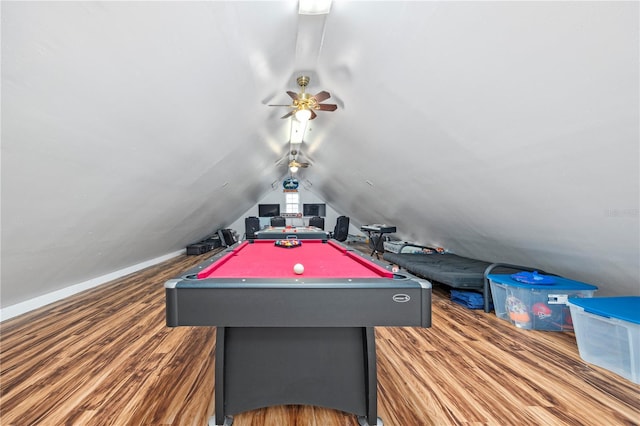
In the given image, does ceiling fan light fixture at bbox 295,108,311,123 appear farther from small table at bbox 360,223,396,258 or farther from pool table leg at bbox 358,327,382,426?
small table at bbox 360,223,396,258

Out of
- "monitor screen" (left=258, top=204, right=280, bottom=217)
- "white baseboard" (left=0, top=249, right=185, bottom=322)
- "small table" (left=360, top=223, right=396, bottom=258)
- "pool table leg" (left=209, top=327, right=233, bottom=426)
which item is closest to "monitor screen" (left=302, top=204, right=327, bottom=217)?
"monitor screen" (left=258, top=204, right=280, bottom=217)

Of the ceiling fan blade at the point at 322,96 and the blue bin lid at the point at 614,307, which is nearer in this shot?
the blue bin lid at the point at 614,307

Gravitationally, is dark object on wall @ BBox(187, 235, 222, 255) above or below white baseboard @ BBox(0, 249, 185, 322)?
above

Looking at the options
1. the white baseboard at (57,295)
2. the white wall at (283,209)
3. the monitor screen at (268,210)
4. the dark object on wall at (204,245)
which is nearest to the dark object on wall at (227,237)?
the dark object on wall at (204,245)

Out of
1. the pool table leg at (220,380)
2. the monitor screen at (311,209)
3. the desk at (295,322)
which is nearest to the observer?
the desk at (295,322)

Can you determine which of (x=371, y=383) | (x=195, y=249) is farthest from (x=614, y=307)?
(x=195, y=249)

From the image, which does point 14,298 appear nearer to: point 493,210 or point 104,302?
point 104,302

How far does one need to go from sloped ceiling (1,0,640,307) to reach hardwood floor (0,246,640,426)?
0.97m

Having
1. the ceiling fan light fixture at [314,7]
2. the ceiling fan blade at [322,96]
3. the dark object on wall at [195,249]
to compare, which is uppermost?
the ceiling fan light fixture at [314,7]

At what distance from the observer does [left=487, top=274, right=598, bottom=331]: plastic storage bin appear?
8.84ft

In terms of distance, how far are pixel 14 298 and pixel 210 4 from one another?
3.74 meters

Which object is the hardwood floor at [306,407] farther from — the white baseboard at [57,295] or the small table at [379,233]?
the small table at [379,233]

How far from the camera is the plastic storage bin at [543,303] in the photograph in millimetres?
2693

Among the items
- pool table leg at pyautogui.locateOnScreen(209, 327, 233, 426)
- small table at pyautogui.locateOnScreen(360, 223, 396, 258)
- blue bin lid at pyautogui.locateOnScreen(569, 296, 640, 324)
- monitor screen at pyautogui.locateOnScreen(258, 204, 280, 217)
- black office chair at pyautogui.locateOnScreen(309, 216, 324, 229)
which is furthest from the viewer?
monitor screen at pyautogui.locateOnScreen(258, 204, 280, 217)
